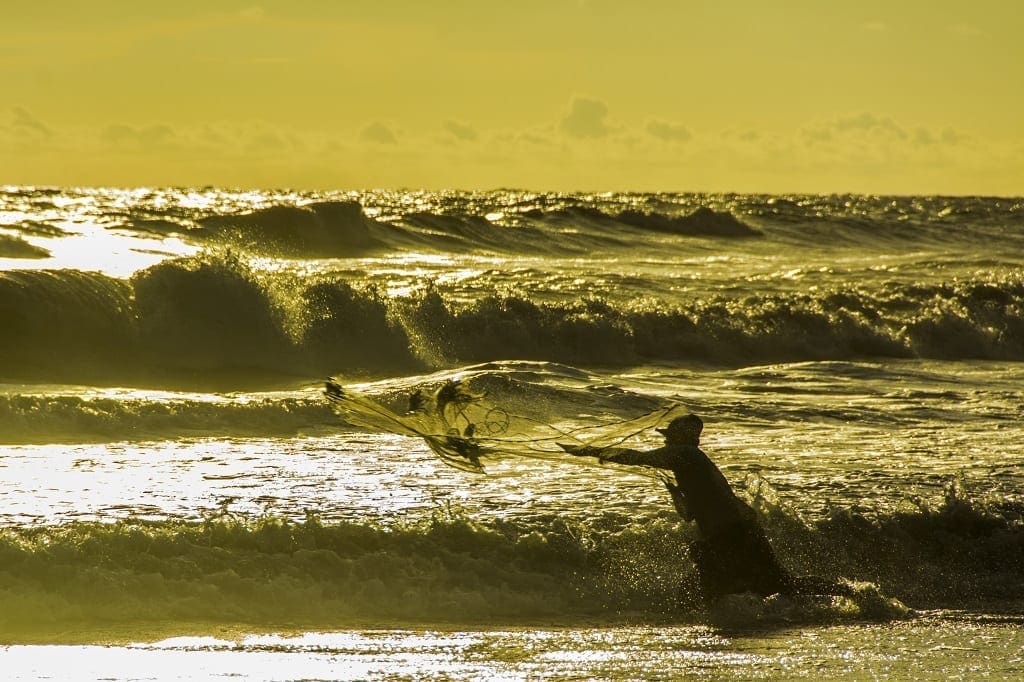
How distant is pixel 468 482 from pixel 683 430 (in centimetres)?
273

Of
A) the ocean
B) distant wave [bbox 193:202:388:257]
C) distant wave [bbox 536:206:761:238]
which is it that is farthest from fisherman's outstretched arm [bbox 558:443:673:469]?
distant wave [bbox 536:206:761:238]

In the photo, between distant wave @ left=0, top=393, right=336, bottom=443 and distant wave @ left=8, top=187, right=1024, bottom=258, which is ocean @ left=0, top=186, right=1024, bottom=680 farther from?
distant wave @ left=8, top=187, right=1024, bottom=258

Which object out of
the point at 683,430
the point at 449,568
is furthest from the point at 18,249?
the point at 683,430

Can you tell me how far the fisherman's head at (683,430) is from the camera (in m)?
6.50

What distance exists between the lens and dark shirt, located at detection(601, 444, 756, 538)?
6.49 meters

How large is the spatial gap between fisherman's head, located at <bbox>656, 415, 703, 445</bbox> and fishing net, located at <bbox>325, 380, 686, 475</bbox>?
0.06 m

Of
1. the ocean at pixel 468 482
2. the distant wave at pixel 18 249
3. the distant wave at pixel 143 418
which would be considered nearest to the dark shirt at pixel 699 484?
the ocean at pixel 468 482

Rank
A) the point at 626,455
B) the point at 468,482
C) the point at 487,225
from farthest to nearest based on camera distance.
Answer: the point at 487,225 < the point at 468,482 < the point at 626,455

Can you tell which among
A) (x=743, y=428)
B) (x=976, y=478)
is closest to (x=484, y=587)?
(x=976, y=478)

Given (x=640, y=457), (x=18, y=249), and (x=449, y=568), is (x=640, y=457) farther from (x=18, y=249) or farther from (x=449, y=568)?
(x=18, y=249)

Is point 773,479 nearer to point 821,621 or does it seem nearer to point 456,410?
point 821,621

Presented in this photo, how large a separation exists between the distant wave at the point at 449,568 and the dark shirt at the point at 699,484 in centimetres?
49

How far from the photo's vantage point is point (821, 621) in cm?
660

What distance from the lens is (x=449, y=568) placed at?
23.5 ft
